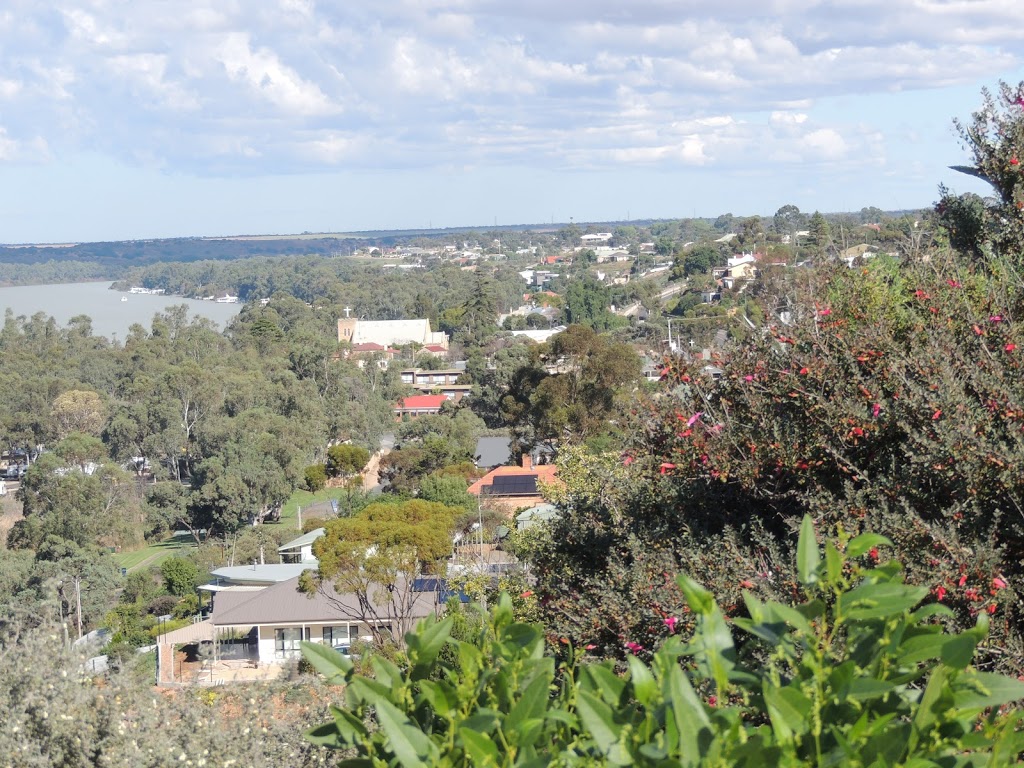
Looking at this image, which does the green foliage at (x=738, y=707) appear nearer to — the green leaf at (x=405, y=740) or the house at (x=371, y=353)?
the green leaf at (x=405, y=740)

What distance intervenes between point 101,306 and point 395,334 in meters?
61.1

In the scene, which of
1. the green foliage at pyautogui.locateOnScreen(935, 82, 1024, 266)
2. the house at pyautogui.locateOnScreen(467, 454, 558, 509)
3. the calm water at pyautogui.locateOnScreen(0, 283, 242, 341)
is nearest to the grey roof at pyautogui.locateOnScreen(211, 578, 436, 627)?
the house at pyautogui.locateOnScreen(467, 454, 558, 509)

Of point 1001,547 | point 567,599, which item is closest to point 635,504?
point 567,599

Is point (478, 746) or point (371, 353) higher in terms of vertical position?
point (478, 746)

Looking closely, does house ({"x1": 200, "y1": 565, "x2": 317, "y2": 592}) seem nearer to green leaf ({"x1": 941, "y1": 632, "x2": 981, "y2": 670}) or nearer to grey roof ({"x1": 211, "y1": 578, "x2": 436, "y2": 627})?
grey roof ({"x1": 211, "y1": 578, "x2": 436, "y2": 627})

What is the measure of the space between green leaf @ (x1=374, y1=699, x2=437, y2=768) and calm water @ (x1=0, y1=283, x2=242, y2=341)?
72168mm

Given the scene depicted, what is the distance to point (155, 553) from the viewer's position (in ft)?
90.0

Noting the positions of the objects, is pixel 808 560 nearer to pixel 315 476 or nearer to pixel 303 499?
pixel 315 476

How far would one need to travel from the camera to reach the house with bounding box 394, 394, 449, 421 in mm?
43062

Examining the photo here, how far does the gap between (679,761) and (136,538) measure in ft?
95.3

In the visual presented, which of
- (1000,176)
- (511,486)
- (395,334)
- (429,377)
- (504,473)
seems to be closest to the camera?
(1000,176)

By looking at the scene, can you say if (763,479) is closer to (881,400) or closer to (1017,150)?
(881,400)

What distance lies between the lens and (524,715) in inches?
52.3

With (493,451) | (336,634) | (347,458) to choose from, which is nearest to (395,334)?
A: (493,451)
